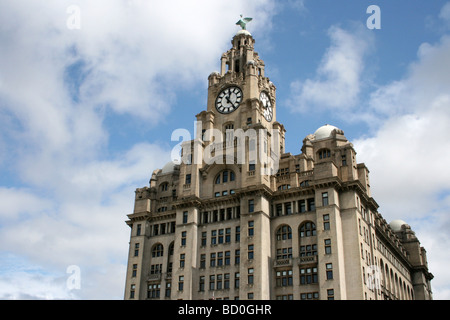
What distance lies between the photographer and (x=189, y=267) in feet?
274

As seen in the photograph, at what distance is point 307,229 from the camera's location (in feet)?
264

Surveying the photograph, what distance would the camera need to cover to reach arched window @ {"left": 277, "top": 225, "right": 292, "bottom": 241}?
81.7 metres

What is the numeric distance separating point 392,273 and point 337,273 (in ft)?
102

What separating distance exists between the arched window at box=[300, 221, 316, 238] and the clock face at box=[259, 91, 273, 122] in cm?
2590

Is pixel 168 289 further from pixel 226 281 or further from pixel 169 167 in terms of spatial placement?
pixel 169 167

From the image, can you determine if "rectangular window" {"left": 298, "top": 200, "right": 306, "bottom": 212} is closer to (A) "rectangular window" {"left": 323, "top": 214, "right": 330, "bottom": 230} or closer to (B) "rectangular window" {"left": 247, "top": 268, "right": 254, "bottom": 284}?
(A) "rectangular window" {"left": 323, "top": 214, "right": 330, "bottom": 230}

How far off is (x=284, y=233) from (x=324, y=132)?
2296 centimetres

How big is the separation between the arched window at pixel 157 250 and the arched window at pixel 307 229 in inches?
1050

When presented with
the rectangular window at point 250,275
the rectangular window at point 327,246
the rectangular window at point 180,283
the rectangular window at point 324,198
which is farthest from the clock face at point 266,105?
the rectangular window at point 180,283

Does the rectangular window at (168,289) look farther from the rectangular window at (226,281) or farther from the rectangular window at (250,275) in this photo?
the rectangular window at (250,275)

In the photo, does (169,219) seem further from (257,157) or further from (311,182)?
(311,182)

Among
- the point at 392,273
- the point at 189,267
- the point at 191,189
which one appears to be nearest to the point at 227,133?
the point at 191,189

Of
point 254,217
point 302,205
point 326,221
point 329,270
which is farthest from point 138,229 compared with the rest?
point 329,270

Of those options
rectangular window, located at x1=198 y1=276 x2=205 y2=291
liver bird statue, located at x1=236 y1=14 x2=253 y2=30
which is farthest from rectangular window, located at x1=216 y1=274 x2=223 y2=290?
liver bird statue, located at x1=236 y1=14 x2=253 y2=30
